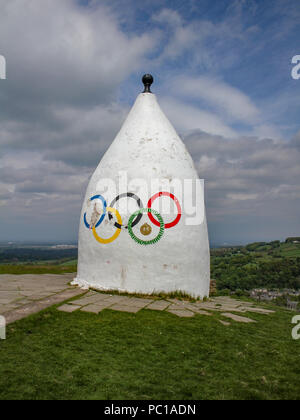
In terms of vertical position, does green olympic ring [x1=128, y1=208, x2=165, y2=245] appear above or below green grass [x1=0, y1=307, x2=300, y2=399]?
above

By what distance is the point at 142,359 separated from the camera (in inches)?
152

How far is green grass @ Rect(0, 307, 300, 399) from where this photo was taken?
3.10m

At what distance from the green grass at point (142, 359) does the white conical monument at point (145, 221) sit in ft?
6.99

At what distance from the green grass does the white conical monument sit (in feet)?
6.99

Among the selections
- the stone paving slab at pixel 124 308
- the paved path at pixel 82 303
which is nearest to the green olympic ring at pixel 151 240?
the paved path at pixel 82 303

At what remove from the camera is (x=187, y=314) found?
610 centimetres

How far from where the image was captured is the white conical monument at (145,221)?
775cm

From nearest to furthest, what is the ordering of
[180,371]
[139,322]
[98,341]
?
[180,371]
[98,341]
[139,322]

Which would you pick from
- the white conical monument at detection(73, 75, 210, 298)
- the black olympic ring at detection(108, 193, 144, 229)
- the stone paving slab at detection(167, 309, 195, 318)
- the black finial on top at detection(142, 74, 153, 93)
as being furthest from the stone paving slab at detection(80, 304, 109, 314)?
the black finial on top at detection(142, 74, 153, 93)

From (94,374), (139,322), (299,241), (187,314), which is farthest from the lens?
(299,241)

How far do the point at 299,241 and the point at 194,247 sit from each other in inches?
3621

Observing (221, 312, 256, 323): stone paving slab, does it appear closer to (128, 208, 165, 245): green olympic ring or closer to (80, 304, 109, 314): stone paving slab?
(128, 208, 165, 245): green olympic ring
